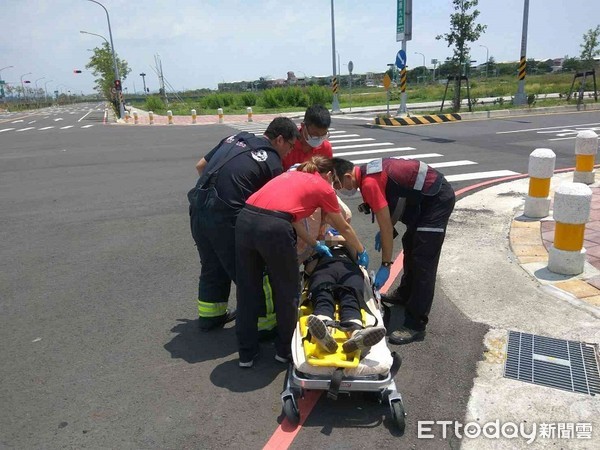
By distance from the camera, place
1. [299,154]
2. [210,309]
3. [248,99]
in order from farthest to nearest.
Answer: [248,99] < [299,154] < [210,309]

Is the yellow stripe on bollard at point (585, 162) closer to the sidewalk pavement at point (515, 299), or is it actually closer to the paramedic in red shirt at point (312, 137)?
the sidewalk pavement at point (515, 299)

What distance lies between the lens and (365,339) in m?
2.93

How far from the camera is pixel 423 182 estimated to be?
3.73 meters

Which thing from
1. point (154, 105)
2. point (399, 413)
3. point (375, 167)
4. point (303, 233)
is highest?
point (375, 167)

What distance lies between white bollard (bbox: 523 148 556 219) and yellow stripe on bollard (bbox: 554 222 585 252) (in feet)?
6.39

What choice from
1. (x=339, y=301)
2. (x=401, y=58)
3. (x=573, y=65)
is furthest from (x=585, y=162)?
(x=573, y=65)

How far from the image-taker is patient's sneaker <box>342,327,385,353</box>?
2922 mm

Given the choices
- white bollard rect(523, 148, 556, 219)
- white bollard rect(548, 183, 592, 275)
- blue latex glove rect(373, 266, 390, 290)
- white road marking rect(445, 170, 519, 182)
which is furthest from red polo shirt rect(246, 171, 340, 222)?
white road marking rect(445, 170, 519, 182)

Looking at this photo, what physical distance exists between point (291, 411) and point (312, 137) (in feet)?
8.71

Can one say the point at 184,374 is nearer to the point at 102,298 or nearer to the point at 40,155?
the point at 102,298

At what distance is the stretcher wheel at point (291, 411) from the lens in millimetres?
2914

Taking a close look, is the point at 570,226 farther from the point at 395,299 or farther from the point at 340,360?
the point at 340,360

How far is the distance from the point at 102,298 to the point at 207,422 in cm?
234

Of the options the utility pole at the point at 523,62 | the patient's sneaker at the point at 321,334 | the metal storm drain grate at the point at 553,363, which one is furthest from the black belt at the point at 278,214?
the utility pole at the point at 523,62
